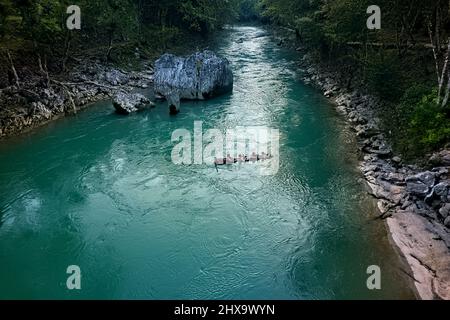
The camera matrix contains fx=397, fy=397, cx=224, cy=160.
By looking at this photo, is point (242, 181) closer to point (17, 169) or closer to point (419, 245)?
point (419, 245)

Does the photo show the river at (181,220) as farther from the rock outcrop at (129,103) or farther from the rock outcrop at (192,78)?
the rock outcrop at (192,78)

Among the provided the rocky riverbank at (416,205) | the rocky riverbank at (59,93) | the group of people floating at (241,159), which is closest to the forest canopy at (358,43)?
the rocky riverbank at (416,205)

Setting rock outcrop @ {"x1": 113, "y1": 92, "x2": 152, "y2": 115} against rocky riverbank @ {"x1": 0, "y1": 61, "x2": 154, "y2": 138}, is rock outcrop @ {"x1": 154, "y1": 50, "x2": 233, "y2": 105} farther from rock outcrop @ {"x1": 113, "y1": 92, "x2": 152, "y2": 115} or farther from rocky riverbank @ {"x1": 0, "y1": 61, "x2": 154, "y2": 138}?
rocky riverbank @ {"x1": 0, "y1": 61, "x2": 154, "y2": 138}

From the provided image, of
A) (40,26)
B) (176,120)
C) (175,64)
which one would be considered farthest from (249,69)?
(40,26)

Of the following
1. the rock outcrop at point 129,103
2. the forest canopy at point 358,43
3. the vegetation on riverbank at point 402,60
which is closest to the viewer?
the vegetation on riverbank at point 402,60

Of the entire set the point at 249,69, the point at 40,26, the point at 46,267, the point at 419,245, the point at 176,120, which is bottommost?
the point at 46,267

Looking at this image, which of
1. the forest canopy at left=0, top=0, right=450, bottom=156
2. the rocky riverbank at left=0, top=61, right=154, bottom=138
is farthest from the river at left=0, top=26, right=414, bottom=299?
the forest canopy at left=0, top=0, right=450, bottom=156
